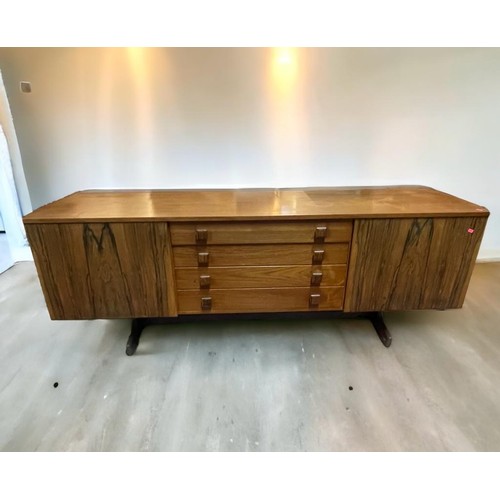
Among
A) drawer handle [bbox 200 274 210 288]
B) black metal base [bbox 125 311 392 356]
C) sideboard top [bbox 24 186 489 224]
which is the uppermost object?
sideboard top [bbox 24 186 489 224]

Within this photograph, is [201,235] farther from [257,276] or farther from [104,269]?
[104,269]

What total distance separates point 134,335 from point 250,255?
2.69 feet

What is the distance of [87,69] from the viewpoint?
182 centimetres

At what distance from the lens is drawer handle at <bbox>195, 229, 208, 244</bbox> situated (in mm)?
1333

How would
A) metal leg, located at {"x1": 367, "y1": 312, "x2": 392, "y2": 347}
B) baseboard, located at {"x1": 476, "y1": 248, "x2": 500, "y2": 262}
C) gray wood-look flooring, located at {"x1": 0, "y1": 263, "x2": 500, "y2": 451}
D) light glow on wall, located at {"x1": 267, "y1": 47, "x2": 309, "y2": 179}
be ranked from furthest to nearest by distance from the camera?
baseboard, located at {"x1": 476, "y1": 248, "x2": 500, "y2": 262}
light glow on wall, located at {"x1": 267, "y1": 47, "x2": 309, "y2": 179}
metal leg, located at {"x1": 367, "y1": 312, "x2": 392, "y2": 347}
gray wood-look flooring, located at {"x1": 0, "y1": 263, "x2": 500, "y2": 451}

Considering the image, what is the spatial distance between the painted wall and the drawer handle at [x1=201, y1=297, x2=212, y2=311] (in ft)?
3.05

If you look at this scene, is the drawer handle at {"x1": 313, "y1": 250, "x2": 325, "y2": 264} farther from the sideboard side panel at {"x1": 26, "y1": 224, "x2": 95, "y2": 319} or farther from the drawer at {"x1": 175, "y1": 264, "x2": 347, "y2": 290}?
the sideboard side panel at {"x1": 26, "y1": 224, "x2": 95, "y2": 319}

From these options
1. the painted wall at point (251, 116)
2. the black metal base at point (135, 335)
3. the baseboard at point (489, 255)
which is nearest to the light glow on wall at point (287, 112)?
the painted wall at point (251, 116)

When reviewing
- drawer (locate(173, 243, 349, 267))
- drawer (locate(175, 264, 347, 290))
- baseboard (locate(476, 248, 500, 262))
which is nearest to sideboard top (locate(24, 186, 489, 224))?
drawer (locate(173, 243, 349, 267))

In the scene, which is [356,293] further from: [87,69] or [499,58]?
Answer: [87,69]

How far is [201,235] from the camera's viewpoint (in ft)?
4.39

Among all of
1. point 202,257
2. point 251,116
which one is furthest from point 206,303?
point 251,116

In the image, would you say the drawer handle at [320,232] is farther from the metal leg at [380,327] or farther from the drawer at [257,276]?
the metal leg at [380,327]
